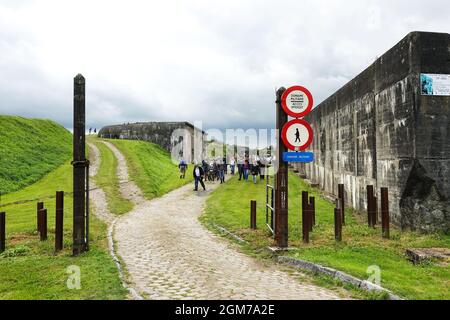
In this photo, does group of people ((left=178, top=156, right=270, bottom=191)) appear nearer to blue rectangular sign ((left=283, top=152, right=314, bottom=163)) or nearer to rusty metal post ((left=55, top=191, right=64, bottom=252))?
rusty metal post ((left=55, top=191, right=64, bottom=252))

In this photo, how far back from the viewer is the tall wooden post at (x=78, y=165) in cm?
837

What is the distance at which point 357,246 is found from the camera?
8.49 metres

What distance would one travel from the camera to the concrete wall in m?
42.6

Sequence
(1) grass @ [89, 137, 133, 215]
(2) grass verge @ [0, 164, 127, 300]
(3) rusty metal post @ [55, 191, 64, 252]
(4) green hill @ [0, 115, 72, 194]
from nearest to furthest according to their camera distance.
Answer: (2) grass verge @ [0, 164, 127, 300], (3) rusty metal post @ [55, 191, 64, 252], (1) grass @ [89, 137, 133, 215], (4) green hill @ [0, 115, 72, 194]

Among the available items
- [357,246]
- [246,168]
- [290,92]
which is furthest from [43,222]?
[246,168]

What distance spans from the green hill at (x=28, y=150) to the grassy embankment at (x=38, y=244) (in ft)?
0.17

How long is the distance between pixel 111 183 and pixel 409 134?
1546 centimetres

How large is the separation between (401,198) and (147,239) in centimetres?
634

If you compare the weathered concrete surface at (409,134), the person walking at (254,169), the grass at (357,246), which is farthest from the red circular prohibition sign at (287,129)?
the person walking at (254,169)

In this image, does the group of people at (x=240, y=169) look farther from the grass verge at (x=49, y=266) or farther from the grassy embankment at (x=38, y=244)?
the grass verge at (x=49, y=266)

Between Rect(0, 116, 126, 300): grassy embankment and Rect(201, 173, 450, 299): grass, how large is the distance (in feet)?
11.7

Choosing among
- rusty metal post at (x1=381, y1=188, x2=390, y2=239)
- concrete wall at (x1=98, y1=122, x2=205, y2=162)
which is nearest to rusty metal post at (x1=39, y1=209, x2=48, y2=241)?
rusty metal post at (x1=381, y1=188, x2=390, y2=239)

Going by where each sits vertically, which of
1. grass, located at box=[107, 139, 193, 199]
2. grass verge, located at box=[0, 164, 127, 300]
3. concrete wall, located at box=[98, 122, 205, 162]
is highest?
concrete wall, located at box=[98, 122, 205, 162]
